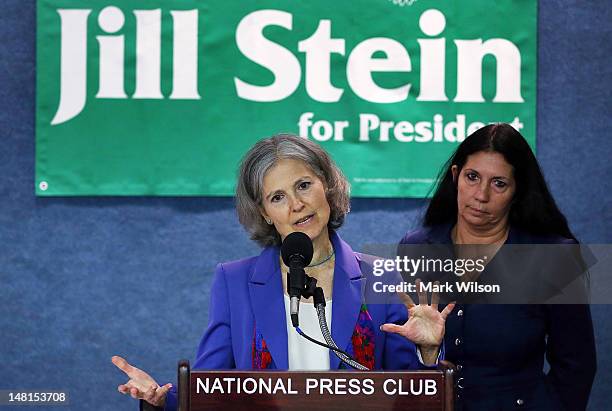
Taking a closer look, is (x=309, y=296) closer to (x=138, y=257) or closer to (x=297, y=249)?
(x=297, y=249)

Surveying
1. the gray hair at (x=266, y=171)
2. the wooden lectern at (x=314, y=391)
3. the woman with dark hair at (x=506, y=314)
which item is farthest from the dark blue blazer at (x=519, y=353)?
the wooden lectern at (x=314, y=391)

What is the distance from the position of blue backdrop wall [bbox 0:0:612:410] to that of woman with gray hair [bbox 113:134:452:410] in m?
1.62

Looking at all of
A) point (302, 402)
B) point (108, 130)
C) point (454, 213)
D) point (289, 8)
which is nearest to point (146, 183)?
point (108, 130)

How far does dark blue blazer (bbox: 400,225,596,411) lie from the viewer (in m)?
2.66

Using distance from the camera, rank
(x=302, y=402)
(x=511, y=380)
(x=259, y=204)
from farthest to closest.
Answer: (x=511, y=380)
(x=259, y=204)
(x=302, y=402)

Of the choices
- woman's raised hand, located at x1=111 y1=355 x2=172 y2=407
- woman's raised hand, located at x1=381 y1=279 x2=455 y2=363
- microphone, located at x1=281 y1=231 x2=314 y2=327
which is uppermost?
microphone, located at x1=281 y1=231 x2=314 y2=327

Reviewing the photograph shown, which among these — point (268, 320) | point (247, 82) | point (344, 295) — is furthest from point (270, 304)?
point (247, 82)

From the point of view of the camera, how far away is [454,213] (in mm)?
2877

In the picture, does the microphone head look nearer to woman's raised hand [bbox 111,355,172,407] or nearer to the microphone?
the microphone

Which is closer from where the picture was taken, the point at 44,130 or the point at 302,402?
the point at 302,402

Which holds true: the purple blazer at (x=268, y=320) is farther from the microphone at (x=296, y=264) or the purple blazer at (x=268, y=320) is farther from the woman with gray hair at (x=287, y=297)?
the microphone at (x=296, y=264)

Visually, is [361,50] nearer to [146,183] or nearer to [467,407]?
[146,183]

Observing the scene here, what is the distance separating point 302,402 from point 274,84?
231 cm

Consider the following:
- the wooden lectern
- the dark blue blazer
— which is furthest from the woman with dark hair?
the wooden lectern
